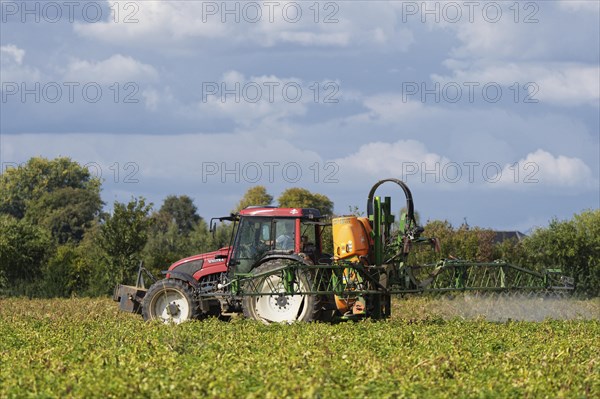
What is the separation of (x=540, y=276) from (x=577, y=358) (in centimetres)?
805

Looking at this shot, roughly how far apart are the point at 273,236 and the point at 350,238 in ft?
5.73

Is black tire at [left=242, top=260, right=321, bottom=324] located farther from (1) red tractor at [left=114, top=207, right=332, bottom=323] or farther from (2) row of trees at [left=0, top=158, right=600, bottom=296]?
(2) row of trees at [left=0, top=158, right=600, bottom=296]

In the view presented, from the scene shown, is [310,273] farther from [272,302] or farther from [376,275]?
[376,275]

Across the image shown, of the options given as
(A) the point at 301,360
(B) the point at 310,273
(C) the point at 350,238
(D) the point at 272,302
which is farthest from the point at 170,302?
(A) the point at 301,360

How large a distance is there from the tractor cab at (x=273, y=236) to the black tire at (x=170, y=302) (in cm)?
113

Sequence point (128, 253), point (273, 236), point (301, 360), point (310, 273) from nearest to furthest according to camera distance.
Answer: point (301, 360), point (310, 273), point (273, 236), point (128, 253)

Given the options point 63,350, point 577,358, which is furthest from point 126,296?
point 577,358

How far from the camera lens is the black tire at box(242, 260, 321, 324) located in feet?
66.6

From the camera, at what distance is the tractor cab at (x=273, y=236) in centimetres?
2112

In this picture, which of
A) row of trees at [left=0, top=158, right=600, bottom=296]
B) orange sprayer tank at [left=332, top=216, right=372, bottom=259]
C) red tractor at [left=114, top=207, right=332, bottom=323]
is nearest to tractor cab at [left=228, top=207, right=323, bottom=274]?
red tractor at [left=114, top=207, right=332, bottom=323]

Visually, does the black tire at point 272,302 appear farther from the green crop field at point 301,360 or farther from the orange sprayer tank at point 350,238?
the orange sprayer tank at point 350,238

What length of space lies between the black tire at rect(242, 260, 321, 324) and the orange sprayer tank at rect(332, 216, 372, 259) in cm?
118

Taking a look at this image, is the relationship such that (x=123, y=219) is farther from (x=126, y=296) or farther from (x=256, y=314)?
(x=256, y=314)

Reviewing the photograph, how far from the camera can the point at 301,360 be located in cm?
1265
